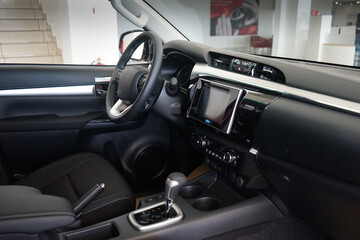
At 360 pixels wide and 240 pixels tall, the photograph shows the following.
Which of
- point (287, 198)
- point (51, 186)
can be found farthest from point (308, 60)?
point (51, 186)

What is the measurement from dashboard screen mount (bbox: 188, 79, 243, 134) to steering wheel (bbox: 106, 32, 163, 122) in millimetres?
175

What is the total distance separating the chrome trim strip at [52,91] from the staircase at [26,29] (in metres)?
2.25

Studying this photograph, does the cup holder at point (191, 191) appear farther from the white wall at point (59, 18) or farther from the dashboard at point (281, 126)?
the white wall at point (59, 18)

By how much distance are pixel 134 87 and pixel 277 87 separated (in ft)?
2.03

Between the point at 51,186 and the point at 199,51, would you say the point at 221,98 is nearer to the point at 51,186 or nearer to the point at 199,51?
the point at 199,51

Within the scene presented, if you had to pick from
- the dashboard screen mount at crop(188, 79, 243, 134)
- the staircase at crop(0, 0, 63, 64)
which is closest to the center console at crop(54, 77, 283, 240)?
the dashboard screen mount at crop(188, 79, 243, 134)

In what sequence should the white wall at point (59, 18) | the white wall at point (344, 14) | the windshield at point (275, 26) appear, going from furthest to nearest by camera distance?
the white wall at point (59, 18)
the white wall at point (344, 14)
the windshield at point (275, 26)

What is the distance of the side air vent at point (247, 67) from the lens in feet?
4.12

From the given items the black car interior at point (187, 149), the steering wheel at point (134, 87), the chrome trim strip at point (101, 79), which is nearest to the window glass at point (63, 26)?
the chrome trim strip at point (101, 79)

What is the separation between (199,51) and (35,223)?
0.96m

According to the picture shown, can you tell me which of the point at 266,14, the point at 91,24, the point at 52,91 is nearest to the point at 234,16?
the point at 266,14

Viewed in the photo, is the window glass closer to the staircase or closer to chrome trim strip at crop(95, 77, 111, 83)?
the staircase

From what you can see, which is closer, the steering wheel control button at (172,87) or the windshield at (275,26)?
the steering wheel control button at (172,87)

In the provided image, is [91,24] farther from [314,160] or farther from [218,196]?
[314,160]
